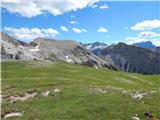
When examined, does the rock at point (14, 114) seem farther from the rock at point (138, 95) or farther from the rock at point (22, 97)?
the rock at point (138, 95)

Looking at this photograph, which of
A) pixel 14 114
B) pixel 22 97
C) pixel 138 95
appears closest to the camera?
pixel 14 114

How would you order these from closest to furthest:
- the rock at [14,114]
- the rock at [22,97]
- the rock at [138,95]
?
1. the rock at [14,114]
2. the rock at [138,95]
3. the rock at [22,97]

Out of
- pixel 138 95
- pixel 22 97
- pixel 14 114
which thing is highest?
pixel 138 95

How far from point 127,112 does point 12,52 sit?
136 m

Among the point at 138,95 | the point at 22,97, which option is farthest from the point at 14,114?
the point at 138,95

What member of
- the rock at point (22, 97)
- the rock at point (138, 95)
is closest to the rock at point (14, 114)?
the rock at point (22, 97)

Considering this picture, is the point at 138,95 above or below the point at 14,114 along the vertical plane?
above

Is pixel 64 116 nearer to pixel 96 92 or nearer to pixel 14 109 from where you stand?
pixel 14 109

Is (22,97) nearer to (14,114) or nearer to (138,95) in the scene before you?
(14,114)

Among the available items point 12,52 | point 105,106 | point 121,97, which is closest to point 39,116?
point 105,106

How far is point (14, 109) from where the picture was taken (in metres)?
32.0

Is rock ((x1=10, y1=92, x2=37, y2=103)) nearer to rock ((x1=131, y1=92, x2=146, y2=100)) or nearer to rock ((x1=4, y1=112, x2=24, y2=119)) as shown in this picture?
rock ((x1=4, y1=112, x2=24, y2=119))

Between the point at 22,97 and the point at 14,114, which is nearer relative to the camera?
the point at 14,114

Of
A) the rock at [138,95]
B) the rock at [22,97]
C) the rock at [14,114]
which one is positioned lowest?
the rock at [14,114]
